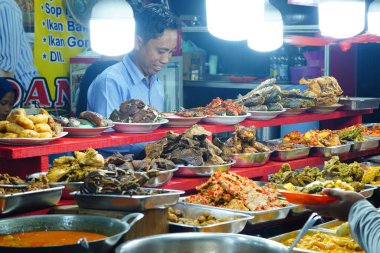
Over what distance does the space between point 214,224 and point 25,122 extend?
128cm

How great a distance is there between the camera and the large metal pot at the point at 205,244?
2.60m

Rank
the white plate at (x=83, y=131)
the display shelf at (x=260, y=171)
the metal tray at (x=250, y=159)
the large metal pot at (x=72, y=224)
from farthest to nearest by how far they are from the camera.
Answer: the metal tray at (x=250, y=159)
the white plate at (x=83, y=131)
the display shelf at (x=260, y=171)
the large metal pot at (x=72, y=224)

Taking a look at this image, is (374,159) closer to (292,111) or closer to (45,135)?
(292,111)

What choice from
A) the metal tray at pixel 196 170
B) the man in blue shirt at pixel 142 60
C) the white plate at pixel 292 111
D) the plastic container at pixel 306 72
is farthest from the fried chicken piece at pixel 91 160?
the plastic container at pixel 306 72

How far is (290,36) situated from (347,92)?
1.19 metres

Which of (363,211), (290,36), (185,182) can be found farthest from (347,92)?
(363,211)

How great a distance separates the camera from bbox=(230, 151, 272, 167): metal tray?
16.0ft

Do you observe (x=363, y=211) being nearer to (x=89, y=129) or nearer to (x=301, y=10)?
(x=89, y=129)

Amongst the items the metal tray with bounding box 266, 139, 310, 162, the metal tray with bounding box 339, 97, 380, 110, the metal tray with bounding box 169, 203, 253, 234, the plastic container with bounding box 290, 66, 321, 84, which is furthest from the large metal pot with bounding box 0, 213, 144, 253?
the plastic container with bounding box 290, 66, 321, 84

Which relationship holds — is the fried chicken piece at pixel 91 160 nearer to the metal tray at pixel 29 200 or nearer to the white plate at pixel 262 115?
the metal tray at pixel 29 200

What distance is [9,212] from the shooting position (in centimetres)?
323

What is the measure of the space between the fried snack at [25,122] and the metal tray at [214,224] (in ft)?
3.18

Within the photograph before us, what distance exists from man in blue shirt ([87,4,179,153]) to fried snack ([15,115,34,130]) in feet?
5.82

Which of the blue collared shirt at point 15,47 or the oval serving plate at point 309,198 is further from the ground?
the blue collared shirt at point 15,47
